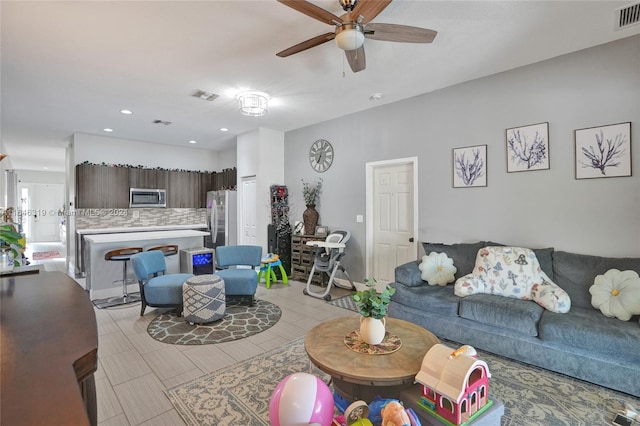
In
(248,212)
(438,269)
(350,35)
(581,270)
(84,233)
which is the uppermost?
(350,35)

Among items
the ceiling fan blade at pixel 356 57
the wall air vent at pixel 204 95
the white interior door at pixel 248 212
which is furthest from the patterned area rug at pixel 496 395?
the white interior door at pixel 248 212

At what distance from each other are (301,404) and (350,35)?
228cm

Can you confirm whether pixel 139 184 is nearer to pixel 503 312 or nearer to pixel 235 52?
pixel 235 52

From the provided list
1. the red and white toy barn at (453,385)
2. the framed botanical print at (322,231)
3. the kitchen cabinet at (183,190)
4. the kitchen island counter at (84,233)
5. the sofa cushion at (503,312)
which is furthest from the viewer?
the kitchen cabinet at (183,190)

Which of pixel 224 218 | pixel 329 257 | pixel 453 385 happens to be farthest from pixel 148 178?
pixel 453 385

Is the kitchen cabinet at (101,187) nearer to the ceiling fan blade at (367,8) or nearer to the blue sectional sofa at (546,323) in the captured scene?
the blue sectional sofa at (546,323)

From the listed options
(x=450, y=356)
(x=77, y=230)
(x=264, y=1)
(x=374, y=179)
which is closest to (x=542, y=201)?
(x=374, y=179)

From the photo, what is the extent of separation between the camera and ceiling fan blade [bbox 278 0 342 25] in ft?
6.51

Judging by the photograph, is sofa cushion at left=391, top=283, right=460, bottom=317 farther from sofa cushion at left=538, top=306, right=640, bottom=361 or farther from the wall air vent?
the wall air vent

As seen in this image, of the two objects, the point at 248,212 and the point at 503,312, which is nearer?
the point at 503,312

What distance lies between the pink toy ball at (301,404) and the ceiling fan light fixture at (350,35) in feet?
7.16

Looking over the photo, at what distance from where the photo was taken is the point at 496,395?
2285 mm

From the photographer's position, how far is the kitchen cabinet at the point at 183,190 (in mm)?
7363

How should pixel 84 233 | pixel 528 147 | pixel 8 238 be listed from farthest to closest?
pixel 84 233 < pixel 528 147 < pixel 8 238
